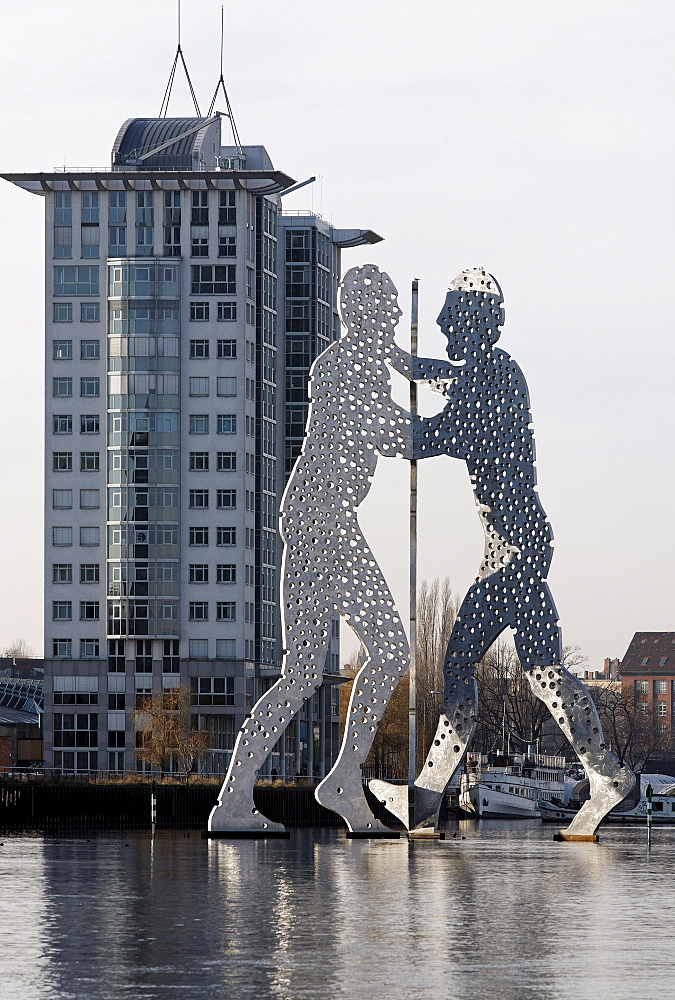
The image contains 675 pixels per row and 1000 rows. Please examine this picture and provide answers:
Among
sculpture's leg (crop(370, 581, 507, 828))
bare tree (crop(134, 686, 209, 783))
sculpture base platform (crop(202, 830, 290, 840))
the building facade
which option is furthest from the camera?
the building facade

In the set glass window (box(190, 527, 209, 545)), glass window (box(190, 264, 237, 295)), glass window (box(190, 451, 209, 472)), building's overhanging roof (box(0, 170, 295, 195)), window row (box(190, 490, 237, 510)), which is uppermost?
building's overhanging roof (box(0, 170, 295, 195))

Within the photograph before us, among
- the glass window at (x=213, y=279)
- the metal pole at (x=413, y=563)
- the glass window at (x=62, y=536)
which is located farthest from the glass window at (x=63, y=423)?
the metal pole at (x=413, y=563)

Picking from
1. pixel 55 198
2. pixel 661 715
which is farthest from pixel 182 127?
pixel 661 715

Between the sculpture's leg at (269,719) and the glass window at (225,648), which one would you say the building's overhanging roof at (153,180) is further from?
the sculpture's leg at (269,719)

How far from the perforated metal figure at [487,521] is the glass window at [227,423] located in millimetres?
47578

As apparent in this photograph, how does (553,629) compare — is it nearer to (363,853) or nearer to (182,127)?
(363,853)

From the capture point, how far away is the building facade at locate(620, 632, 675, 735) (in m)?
143

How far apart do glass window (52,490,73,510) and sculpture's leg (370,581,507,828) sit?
1948 inches

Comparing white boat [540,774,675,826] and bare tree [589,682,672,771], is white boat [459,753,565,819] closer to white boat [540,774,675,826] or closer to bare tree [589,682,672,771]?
white boat [540,774,675,826]

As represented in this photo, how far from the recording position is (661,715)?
143 metres

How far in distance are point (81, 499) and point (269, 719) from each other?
50.4 metres

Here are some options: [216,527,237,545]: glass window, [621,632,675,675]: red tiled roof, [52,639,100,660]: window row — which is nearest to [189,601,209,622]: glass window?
[216,527,237,545]: glass window

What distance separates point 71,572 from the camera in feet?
260

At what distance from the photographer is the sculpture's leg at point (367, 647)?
29.9 meters
